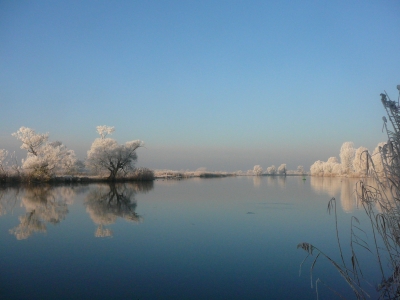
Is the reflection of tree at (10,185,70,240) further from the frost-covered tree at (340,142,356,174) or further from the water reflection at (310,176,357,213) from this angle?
the frost-covered tree at (340,142,356,174)

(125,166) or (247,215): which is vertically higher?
(125,166)

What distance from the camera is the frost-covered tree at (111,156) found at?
27.8 meters

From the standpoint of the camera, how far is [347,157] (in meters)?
49.1

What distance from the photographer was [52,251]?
5.70m

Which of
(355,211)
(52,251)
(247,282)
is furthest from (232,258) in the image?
(355,211)

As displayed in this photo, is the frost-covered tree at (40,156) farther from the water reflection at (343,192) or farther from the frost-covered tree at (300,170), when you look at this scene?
the frost-covered tree at (300,170)

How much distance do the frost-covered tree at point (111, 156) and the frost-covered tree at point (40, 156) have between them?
245cm

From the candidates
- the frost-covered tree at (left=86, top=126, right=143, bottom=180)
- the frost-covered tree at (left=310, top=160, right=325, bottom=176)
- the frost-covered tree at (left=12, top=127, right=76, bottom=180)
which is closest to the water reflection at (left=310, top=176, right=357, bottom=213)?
the frost-covered tree at (left=86, top=126, right=143, bottom=180)

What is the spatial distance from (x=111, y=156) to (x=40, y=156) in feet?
19.6

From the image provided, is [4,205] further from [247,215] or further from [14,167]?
[14,167]

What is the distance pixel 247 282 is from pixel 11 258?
12.7ft

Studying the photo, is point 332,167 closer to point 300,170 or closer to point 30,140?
point 300,170

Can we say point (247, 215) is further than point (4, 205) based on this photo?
No

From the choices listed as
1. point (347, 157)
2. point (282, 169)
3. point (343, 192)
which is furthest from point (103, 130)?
point (282, 169)
